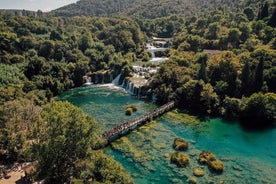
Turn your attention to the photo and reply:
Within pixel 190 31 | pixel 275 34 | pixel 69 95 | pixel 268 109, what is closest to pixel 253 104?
pixel 268 109

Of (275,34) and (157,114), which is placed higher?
Answer: (275,34)

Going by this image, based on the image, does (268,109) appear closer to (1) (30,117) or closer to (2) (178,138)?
Answer: (2) (178,138)

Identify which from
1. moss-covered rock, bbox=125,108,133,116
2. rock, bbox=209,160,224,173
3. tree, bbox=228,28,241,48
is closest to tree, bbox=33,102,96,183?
rock, bbox=209,160,224,173

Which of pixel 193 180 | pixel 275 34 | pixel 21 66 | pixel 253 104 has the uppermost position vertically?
pixel 275 34

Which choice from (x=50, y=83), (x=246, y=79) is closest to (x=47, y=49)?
(x=50, y=83)

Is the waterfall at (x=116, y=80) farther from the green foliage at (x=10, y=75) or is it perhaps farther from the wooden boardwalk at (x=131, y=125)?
the wooden boardwalk at (x=131, y=125)

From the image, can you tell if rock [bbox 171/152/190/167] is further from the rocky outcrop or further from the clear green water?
the rocky outcrop

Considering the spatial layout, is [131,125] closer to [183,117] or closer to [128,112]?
[128,112]

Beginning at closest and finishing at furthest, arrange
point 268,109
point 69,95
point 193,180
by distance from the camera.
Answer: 1. point 193,180
2. point 268,109
3. point 69,95
